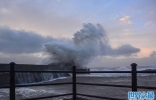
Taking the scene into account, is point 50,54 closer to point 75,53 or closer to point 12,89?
point 75,53

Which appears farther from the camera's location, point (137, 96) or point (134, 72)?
point (134, 72)

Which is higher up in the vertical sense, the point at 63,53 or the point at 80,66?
the point at 63,53

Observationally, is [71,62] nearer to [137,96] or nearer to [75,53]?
[75,53]

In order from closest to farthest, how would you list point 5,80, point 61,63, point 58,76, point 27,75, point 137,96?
point 137,96 → point 5,80 → point 27,75 → point 58,76 → point 61,63

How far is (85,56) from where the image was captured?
40.7 meters

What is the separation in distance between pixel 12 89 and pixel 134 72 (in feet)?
8.91

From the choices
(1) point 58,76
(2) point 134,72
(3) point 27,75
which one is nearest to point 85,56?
(1) point 58,76

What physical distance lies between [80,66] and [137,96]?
34569 mm

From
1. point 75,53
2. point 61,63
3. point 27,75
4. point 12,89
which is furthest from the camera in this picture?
point 75,53

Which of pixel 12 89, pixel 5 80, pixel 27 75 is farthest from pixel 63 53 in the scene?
pixel 12 89

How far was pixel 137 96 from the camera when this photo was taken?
4.07 metres

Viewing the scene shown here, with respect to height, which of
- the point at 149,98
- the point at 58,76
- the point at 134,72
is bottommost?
the point at 58,76

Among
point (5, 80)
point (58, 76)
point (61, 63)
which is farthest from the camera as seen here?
point (61, 63)

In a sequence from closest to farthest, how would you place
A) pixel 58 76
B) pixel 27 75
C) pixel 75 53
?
pixel 27 75, pixel 58 76, pixel 75 53
